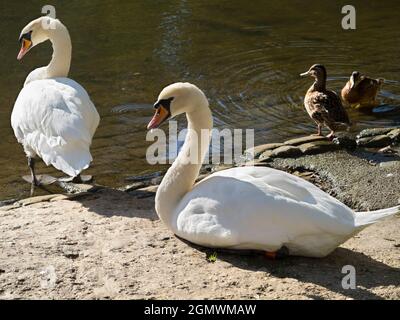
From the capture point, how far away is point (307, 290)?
4.99 meters

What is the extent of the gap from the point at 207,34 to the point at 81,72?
2.60m

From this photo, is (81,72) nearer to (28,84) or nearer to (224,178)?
(28,84)

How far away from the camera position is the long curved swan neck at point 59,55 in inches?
338

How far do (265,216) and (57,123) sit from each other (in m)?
2.67

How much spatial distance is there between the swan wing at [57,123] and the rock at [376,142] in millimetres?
2694

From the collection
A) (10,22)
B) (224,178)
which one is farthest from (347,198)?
(10,22)

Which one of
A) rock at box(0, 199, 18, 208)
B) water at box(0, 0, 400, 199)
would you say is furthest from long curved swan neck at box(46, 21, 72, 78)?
rock at box(0, 199, 18, 208)

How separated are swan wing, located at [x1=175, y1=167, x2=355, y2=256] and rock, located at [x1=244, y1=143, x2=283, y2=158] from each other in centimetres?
241

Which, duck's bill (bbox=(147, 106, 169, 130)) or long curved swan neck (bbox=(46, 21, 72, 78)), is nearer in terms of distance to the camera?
duck's bill (bbox=(147, 106, 169, 130))

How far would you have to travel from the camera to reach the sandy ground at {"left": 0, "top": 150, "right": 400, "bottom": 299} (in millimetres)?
5004

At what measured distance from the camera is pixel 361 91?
31.6 feet

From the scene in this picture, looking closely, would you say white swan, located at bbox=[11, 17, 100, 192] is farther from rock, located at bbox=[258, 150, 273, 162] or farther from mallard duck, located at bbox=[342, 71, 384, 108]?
mallard duck, located at bbox=[342, 71, 384, 108]

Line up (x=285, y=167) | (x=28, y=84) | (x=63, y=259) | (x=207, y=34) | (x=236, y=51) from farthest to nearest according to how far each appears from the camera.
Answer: (x=207, y=34)
(x=236, y=51)
(x=28, y=84)
(x=285, y=167)
(x=63, y=259)

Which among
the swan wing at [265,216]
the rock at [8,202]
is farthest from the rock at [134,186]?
the swan wing at [265,216]
